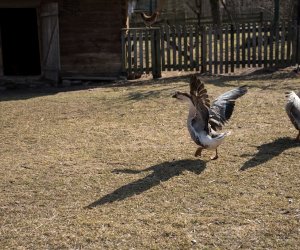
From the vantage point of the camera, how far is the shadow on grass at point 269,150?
5.64 metres

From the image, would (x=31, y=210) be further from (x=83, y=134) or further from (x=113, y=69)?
(x=113, y=69)

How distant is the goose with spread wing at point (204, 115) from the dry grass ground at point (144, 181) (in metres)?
0.33

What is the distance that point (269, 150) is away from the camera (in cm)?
610

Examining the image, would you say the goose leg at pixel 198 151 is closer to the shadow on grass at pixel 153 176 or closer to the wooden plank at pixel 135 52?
the shadow on grass at pixel 153 176

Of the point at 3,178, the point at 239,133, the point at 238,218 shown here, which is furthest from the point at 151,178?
the point at 239,133

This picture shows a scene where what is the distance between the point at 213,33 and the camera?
42.3ft

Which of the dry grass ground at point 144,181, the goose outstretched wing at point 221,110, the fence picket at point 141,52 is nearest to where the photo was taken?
the dry grass ground at point 144,181

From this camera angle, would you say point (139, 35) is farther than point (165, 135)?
Yes

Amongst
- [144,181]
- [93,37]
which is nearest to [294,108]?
[144,181]

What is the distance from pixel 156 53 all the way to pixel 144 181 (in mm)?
8309

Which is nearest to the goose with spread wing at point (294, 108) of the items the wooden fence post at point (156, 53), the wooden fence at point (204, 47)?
the wooden fence at point (204, 47)

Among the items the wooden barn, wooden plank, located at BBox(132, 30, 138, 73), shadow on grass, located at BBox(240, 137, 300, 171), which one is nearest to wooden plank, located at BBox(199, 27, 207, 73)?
wooden plank, located at BBox(132, 30, 138, 73)

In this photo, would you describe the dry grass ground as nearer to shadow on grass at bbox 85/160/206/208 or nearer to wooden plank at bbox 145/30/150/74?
shadow on grass at bbox 85/160/206/208

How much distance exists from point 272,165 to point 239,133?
1.52m
